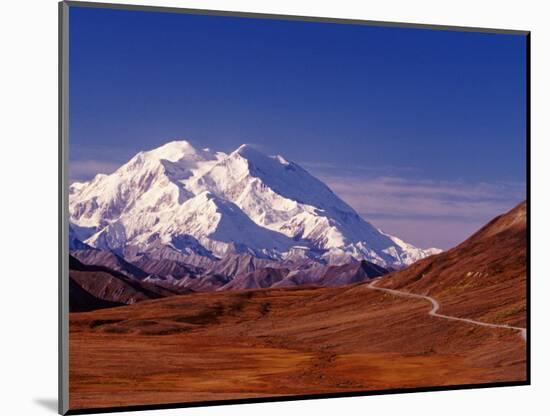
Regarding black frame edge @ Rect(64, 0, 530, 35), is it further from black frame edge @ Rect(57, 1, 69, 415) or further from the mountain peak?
the mountain peak

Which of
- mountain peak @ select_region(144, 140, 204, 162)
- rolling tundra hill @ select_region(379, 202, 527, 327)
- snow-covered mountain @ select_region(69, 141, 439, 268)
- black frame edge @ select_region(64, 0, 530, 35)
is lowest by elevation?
rolling tundra hill @ select_region(379, 202, 527, 327)

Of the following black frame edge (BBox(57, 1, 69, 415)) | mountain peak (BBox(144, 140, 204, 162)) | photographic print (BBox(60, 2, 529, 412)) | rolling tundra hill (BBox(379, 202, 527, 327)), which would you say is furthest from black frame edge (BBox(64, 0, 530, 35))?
rolling tundra hill (BBox(379, 202, 527, 327))

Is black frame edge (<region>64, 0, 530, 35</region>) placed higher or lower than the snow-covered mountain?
higher

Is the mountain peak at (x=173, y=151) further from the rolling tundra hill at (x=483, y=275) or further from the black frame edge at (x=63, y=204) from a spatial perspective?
the rolling tundra hill at (x=483, y=275)

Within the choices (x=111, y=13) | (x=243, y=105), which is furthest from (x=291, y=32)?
(x=111, y=13)

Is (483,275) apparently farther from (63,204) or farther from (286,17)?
Answer: (63,204)

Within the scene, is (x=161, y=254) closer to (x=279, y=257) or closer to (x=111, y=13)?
(x=279, y=257)
